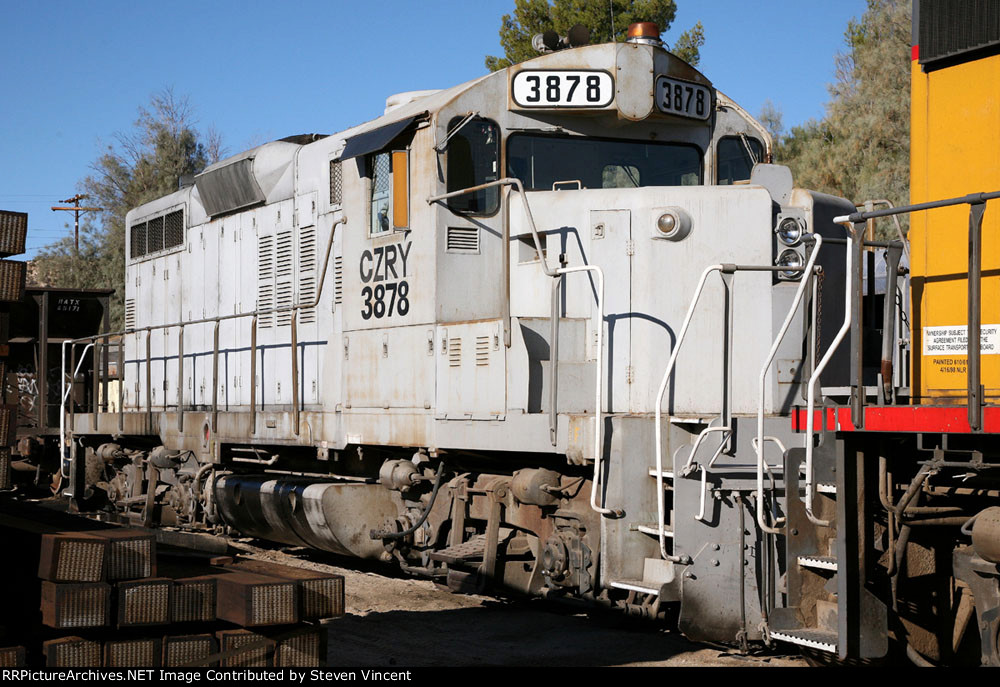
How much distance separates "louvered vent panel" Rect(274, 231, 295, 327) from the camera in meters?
10.8

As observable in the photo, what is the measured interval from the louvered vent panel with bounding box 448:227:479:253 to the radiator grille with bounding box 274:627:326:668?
12.2ft

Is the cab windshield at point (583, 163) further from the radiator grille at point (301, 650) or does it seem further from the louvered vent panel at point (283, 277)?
the radiator grille at point (301, 650)

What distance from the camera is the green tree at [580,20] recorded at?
30266 mm

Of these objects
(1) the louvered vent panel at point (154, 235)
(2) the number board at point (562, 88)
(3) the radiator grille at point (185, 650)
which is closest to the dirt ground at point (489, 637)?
(3) the radiator grille at point (185, 650)

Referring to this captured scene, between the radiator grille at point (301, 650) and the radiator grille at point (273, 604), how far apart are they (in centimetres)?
14

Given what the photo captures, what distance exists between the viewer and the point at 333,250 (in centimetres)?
996

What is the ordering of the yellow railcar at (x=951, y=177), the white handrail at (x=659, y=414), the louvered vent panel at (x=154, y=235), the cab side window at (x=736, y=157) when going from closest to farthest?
the yellow railcar at (x=951, y=177) < the white handrail at (x=659, y=414) < the cab side window at (x=736, y=157) < the louvered vent panel at (x=154, y=235)

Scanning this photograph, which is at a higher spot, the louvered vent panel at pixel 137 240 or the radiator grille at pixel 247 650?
the louvered vent panel at pixel 137 240

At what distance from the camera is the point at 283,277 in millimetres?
10961

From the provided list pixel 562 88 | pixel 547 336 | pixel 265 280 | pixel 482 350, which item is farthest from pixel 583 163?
pixel 265 280

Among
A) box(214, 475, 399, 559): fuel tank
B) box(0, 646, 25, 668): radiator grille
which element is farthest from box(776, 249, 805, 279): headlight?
box(0, 646, 25, 668): radiator grille

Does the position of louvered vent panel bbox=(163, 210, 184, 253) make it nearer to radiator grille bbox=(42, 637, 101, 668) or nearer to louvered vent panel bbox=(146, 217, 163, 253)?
louvered vent panel bbox=(146, 217, 163, 253)

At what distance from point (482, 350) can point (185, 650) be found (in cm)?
348

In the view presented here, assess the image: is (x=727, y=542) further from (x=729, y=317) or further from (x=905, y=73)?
(x=905, y=73)
